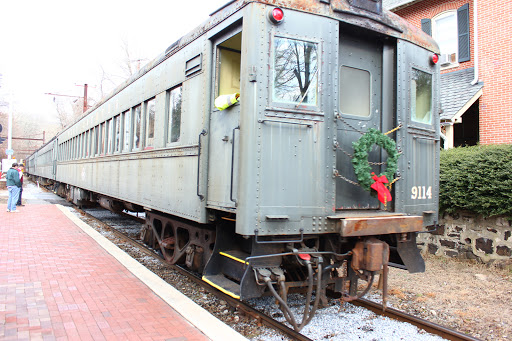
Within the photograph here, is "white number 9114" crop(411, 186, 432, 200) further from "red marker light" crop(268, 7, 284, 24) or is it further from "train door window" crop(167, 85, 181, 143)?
"train door window" crop(167, 85, 181, 143)

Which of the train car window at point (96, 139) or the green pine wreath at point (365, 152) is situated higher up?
the train car window at point (96, 139)

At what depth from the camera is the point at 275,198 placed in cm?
390

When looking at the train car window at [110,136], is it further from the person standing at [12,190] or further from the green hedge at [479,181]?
the green hedge at [479,181]

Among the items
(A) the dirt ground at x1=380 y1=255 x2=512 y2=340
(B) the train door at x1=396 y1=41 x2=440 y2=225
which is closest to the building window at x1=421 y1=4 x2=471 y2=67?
(A) the dirt ground at x1=380 y1=255 x2=512 y2=340

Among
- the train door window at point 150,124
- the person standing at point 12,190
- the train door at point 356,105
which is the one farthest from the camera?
the person standing at point 12,190

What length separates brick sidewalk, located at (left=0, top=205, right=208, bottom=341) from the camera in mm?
3656

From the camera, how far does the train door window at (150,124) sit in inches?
269

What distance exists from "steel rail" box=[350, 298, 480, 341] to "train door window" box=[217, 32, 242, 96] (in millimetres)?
3157

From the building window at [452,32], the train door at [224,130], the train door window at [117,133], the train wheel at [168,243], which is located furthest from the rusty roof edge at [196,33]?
the building window at [452,32]

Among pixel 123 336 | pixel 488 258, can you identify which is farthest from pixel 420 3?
pixel 123 336

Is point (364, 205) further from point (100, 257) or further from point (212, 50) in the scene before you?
point (100, 257)

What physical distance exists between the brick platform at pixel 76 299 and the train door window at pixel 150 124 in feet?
6.84

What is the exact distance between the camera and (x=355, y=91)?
4742 mm

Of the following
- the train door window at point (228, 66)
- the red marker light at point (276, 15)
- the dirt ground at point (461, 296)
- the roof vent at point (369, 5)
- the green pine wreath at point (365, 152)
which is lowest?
the dirt ground at point (461, 296)
